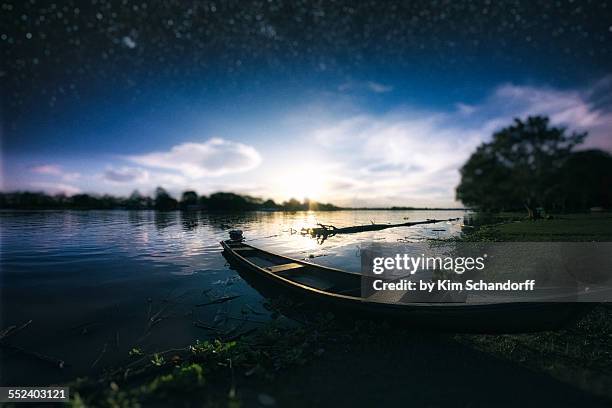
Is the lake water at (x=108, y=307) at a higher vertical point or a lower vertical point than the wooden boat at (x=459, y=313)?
lower

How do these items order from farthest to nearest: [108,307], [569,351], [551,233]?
[551,233], [108,307], [569,351]

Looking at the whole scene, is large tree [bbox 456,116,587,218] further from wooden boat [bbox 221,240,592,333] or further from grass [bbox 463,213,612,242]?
wooden boat [bbox 221,240,592,333]

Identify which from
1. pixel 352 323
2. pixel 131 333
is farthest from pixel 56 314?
pixel 352 323

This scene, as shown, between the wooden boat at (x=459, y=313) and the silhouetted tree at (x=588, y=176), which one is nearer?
the wooden boat at (x=459, y=313)

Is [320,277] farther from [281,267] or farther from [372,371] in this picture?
[372,371]

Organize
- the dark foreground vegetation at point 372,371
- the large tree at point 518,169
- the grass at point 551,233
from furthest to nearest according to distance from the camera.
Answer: the large tree at point 518,169 < the grass at point 551,233 < the dark foreground vegetation at point 372,371

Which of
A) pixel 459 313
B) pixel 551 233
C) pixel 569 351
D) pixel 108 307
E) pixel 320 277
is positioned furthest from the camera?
pixel 551 233

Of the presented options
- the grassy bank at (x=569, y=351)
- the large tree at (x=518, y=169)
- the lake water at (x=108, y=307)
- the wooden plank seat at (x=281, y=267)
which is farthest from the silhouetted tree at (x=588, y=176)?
the wooden plank seat at (x=281, y=267)

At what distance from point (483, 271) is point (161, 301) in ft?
49.5

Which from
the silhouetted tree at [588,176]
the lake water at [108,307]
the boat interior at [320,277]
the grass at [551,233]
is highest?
the silhouetted tree at [588,176]

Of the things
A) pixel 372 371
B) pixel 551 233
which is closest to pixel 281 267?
pixel 372 371

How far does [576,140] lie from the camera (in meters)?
44.0

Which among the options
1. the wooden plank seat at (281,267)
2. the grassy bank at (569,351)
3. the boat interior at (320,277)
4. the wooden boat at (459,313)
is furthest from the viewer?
the wooden plank seat at (281,267)

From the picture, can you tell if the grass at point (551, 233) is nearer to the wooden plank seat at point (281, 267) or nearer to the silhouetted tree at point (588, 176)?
the silhouetted tree at point (588, 176)
